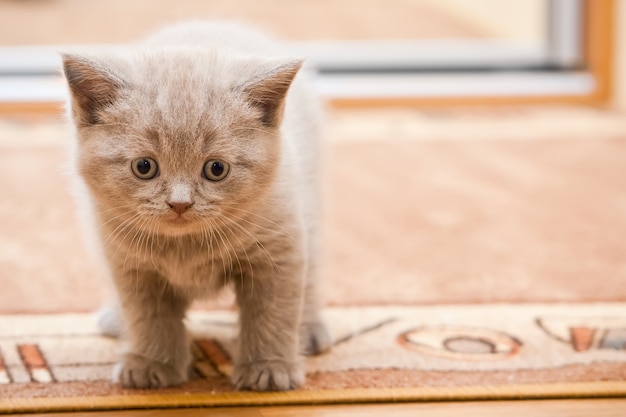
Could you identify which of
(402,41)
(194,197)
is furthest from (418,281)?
(402,41)

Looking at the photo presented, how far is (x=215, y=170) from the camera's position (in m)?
1.26

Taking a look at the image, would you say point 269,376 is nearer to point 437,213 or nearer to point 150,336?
point 150,336

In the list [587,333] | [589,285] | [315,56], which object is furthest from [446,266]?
[315,56]

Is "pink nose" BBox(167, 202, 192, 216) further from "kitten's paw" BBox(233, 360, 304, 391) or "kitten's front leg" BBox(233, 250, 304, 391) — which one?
"kitten's paw" BBox(233, 360, 304, 391)

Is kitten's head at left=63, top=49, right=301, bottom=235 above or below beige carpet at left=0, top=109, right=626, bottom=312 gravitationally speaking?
above

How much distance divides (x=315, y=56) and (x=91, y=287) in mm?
2080

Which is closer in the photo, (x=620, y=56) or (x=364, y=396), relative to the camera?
(x=364, y=396)

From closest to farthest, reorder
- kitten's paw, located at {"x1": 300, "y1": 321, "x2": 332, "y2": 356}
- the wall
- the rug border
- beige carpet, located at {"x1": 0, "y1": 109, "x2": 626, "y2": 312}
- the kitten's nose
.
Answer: the kitten's nose
the rug border
kitten's paw, located at {"x1": 300, "y1": 321, "x2": 332, "y2": 356}
beige carpet, located at {"x1": 0, "y1": 109, "x2": 626, "y2": 312}
the wall

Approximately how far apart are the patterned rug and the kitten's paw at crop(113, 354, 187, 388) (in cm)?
2

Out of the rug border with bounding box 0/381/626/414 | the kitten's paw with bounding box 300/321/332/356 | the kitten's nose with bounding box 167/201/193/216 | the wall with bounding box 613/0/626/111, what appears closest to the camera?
the kitten's nose with bounding box 167/201/193/216

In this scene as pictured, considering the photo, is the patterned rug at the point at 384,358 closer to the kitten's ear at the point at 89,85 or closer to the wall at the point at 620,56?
the kitten's ear at the point at 89,85

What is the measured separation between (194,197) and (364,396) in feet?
1.31

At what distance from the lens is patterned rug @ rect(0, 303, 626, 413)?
1344mm

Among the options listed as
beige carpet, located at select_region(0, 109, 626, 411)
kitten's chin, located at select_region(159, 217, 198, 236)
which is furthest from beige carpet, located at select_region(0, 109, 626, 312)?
kitten's chin, located at select_region(159, 217, 198, 236)
